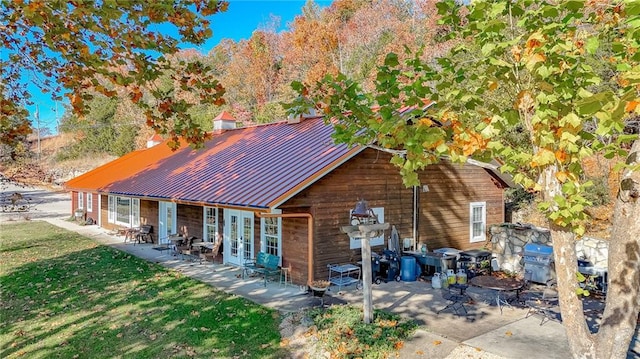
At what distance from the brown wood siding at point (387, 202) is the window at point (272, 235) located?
334 millimetres

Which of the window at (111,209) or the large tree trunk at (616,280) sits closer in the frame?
the large tree trunk at (616,280)

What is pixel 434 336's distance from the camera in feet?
25.3

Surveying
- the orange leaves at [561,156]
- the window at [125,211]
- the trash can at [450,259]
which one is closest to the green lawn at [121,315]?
the orange leaves at [561,156]

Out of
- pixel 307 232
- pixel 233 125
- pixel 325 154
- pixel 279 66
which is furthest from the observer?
pixel 279 66

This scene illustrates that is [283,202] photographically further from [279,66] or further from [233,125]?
[279,66]

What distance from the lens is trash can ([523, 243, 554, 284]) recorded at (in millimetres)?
11383

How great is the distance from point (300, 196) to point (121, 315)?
4.79m

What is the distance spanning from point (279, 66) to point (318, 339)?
38779 millimetres

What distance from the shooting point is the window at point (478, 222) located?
15938 millimetres

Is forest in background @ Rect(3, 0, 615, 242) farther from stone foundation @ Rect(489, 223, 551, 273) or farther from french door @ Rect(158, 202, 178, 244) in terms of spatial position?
stone foundation @ Rect(489, 223, 551, 273)

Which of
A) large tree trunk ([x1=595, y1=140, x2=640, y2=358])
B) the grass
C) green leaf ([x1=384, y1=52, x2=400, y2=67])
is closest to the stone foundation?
the grass

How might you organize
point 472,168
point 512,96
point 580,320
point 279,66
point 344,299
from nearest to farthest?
point 580,320 → point 512,96 → point 344,299 → point 472,168 → point 279,66

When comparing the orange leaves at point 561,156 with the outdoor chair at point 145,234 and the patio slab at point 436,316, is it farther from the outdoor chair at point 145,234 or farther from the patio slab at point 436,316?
the outdoor chair at point 145,234

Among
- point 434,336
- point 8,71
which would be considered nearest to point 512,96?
point 434,336
